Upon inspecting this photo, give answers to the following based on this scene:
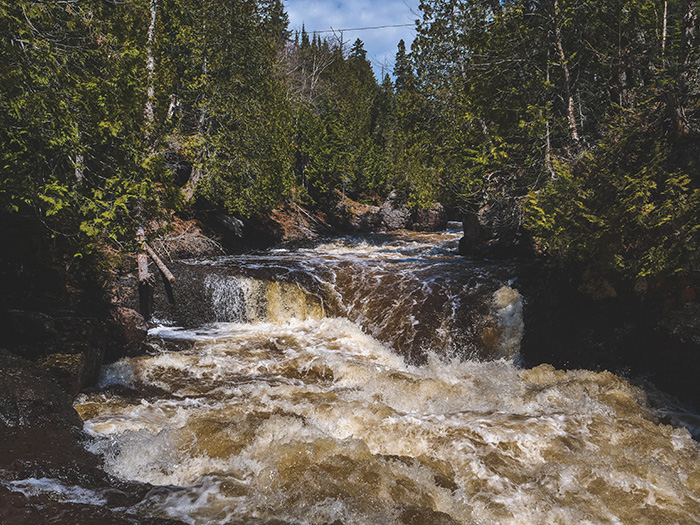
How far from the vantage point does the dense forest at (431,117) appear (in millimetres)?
4363

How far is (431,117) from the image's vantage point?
31.6 feet

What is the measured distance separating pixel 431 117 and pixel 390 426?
25.6 ft

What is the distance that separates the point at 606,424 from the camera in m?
4.83

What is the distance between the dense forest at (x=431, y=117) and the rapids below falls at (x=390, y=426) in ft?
7.22

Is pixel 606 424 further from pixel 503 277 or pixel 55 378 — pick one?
pixel 55 378

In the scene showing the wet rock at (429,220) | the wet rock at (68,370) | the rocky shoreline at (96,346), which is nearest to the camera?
the rocky shoreline at (96,346)

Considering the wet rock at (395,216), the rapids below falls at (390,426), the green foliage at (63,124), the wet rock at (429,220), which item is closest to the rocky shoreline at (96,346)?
the rapids below falls at (390,426)

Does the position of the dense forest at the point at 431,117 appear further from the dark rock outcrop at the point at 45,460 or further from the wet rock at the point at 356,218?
the wet rock at the point at 356,218

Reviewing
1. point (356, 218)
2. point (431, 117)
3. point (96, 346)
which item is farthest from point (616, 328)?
point (356, 218)

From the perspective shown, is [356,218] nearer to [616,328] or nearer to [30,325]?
[616,328]

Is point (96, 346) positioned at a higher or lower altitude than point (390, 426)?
higher

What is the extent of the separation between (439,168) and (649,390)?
652 centimetres

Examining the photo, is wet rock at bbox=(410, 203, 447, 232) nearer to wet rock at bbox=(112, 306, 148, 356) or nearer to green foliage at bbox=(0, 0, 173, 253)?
wet rock at bbox=(112, 306, 148, 356)

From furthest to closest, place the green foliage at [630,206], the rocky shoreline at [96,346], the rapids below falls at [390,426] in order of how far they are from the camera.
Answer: the green foliage at [630,206], the rapids below falls at [390,426], the rocky shoreline at [96,346]
